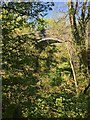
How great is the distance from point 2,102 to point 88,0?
11.4 feet

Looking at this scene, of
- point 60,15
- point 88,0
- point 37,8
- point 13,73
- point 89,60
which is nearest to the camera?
point 37,8

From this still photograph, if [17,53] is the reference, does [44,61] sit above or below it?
below

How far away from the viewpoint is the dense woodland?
388 cm

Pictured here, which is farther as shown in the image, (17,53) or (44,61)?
(44,61)

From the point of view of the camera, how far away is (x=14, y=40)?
404cm

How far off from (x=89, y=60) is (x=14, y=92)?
3.85 meters

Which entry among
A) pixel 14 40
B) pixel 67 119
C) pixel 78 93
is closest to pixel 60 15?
pixel 78 93

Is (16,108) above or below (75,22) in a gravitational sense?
below

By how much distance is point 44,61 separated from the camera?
704 centimetres

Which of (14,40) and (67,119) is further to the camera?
(67,119)

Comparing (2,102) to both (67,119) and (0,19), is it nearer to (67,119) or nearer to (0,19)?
(0,19)

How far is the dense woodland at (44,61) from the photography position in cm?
388

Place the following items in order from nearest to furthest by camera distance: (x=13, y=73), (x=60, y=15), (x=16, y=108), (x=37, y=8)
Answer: (x=37, y=8) < (x=13, y=73) < (x=16, y=108) < (x=60, y=15)

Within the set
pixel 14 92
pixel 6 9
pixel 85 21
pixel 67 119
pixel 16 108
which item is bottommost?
pixel 67 119
